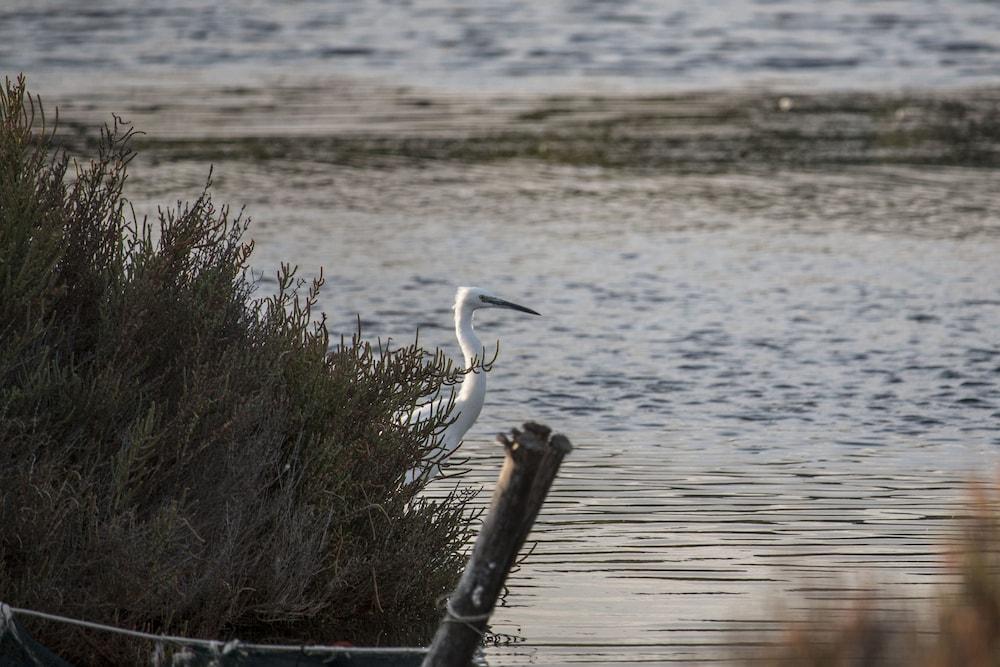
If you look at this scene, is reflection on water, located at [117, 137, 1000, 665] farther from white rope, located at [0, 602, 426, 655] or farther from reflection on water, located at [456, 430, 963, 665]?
white rope, located at [0, 602, 426, 655]

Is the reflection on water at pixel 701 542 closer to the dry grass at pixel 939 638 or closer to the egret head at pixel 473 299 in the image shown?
the egret head at pixel 473 299

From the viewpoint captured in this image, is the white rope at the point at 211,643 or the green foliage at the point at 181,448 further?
the green foliage at the point at 181,448

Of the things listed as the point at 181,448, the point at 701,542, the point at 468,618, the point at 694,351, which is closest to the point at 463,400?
the point at 701,542

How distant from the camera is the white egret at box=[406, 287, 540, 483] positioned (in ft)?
27.1

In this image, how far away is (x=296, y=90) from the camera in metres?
31.6

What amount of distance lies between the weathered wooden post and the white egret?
1.85m

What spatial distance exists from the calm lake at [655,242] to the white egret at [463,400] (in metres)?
0.55

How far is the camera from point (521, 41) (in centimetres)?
3794

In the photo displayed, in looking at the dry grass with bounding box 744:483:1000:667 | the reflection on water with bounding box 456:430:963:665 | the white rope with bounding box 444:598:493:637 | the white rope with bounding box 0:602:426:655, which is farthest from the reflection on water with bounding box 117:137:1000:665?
the white rope with bounding box 0:602:426:655

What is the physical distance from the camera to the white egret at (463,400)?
8266mm

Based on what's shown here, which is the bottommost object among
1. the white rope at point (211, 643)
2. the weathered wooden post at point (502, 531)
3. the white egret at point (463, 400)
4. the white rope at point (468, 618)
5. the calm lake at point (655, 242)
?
the calm lake at point (655, 242)

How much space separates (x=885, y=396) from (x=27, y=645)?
754 centimetres

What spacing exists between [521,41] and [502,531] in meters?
33.0

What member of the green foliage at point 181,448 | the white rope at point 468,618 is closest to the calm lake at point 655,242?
the green foliage at point 181,448
